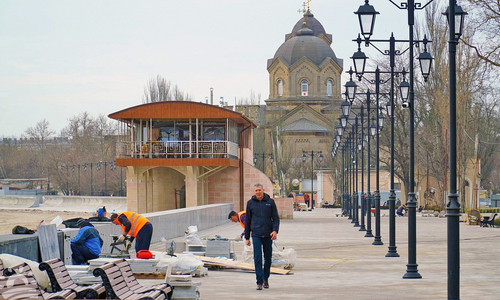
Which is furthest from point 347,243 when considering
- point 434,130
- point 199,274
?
point 434,130

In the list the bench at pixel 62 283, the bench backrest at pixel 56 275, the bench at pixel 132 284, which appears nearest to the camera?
the bench at pixel 62 283

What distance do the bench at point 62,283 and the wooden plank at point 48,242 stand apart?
2.42 metres

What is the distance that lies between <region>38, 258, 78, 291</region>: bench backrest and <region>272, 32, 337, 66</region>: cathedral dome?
315 ft

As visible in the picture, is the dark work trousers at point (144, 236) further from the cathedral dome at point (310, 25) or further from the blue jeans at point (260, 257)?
the cathedral dome at point (310, 25)

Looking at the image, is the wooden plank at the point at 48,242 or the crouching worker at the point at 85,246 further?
the crouching worker at the point at 85,246

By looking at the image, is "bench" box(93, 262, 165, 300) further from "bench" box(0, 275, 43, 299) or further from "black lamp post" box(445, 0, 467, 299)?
"black lamp post" box(445, 0, 467, 299)

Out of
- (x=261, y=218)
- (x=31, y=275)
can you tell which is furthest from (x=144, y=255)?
(x=31, y=275)

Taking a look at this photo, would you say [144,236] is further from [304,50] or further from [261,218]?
[304,50]

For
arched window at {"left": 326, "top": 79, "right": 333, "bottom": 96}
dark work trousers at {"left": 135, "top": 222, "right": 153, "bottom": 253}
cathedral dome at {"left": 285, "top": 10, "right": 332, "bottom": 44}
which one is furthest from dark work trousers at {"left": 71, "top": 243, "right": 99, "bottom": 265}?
cathedral dome at {"left": 285, "top": 10, "right": 332, "bottom": 44}

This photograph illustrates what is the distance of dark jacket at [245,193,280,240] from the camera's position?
12805mm

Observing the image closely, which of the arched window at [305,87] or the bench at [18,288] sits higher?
the arched window at [305,87]

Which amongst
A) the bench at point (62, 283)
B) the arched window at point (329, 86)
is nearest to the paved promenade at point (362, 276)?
the bench at point (62, 283)

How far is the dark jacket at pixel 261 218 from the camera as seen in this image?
504 inches

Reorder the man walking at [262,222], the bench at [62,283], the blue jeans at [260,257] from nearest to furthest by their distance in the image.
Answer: the bench at [62,283]
the blue jeans at [260,257]
the man walking at [262,222]
